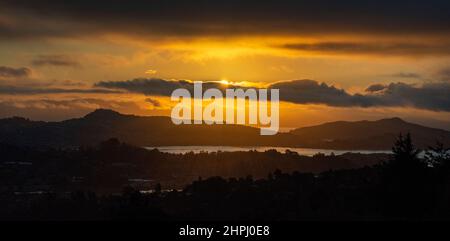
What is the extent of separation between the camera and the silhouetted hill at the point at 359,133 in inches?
5138

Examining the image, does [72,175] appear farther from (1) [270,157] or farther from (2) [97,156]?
(1) [270,157]

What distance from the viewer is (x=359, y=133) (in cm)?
15425

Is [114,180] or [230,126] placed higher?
[230,126]

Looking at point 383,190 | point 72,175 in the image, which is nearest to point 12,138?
point 72,175

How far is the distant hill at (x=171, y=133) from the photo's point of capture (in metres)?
142

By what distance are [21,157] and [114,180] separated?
17.8m

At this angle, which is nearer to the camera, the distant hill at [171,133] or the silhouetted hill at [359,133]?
the silhouetted hill at [359,133]

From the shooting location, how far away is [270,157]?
11519 centimetres

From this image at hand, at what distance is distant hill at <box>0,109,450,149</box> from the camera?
141750 millimetres

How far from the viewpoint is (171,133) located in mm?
147375

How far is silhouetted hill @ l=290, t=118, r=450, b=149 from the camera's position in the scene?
13050 cm

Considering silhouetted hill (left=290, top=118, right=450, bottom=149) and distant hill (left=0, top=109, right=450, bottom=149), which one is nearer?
silhouetted hill (left=290, top=118, right=450, bottom=149)

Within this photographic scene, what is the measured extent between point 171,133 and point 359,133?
39.6 metres
